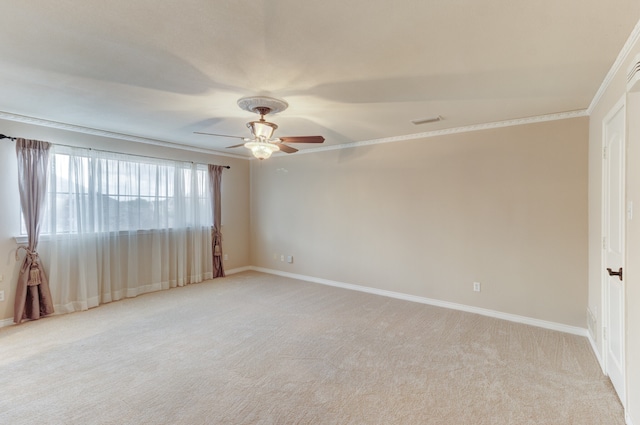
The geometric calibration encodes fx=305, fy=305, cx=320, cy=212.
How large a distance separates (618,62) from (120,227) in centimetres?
587

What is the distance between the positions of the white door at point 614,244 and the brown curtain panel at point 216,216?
18.0 feet

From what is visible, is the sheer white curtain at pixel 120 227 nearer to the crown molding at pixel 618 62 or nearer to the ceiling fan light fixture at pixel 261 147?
the ceiling fan light fixture at pixel 261 147

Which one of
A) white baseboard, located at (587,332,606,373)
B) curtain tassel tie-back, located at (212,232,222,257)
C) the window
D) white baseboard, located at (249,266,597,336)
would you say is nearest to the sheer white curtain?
the window

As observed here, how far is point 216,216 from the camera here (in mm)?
5859

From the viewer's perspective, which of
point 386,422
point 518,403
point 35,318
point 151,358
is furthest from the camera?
point 35,318

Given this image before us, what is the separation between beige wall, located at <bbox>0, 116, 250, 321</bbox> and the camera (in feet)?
12.0

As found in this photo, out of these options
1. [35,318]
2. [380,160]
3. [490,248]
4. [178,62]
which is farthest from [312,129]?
[35,318]

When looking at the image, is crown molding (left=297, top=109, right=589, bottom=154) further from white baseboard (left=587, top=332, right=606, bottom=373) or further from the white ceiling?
white baseboard (left=587, top=332, right=606, bottom=373)

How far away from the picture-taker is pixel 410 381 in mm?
2492

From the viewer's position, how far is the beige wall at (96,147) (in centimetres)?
366

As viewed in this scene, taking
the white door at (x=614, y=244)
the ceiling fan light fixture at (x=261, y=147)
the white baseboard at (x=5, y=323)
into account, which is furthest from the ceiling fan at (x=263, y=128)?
the white baseboard at (x=5, y=323)

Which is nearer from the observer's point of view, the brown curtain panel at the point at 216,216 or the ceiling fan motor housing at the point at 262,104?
the ceiling fan motor housing at the point at 262,104

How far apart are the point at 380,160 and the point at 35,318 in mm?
5092

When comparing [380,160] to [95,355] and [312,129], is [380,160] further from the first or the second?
[95,355]
